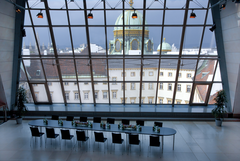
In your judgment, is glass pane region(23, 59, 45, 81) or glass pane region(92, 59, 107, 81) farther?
glass pane region(23, 59, 45, 81)

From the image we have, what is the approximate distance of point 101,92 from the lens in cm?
1131

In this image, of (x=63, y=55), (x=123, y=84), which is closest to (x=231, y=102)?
(x=123, y=84)

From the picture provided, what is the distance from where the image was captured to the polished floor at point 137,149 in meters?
6.57

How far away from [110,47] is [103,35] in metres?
0.72

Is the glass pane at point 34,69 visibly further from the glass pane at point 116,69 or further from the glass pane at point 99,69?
the glass pane at point 116,69

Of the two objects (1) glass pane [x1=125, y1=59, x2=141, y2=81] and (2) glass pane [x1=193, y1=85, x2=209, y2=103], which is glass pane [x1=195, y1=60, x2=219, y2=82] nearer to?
(2) glass pane [x1=193, y1=85, x2=209, y2=103]

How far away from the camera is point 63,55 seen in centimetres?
1028

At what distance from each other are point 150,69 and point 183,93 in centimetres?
256

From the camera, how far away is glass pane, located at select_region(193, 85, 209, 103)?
36.5 feet

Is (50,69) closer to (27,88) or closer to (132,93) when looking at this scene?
(27,88)

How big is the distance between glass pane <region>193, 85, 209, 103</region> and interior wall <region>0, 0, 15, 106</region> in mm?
10343

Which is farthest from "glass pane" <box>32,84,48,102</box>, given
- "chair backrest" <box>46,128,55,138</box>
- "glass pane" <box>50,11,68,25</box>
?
"chair backrest" <box>46,128,55,138</box>

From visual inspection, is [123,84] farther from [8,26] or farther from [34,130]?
[8,26]

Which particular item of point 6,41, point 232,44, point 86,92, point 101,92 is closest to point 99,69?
point 101,92
